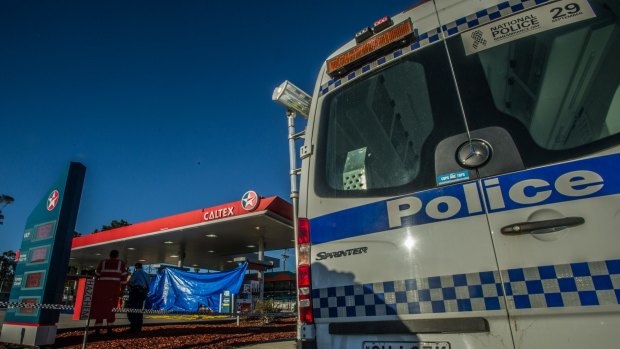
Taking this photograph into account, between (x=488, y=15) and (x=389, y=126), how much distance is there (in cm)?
88

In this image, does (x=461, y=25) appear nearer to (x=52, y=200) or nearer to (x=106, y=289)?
(x=52, y=200)

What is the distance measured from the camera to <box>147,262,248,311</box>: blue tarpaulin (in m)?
12.5

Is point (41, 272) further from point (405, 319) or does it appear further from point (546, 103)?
point (546, 103)

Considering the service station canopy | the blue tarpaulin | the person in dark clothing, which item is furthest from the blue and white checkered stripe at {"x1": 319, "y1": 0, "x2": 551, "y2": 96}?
the blue tarpaulin

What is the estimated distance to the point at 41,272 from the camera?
19.3ft

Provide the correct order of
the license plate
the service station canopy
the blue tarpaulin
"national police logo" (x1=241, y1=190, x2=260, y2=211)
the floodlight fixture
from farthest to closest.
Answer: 1. the service station canopy
2. "national police logo" (x1=241, y1=190, x2=260, y2=211)
3. the blue tarpaulin
4. the floodlight fixture
5. the license plate

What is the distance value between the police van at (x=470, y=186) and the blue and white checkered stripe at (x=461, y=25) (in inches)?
0.4

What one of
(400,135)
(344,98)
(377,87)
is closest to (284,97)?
(344,98)

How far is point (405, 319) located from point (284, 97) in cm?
207

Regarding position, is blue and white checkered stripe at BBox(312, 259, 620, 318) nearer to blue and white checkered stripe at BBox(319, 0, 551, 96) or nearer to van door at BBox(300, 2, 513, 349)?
van door at BBox(300, 2, 513, 349)

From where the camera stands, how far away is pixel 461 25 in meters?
2.18

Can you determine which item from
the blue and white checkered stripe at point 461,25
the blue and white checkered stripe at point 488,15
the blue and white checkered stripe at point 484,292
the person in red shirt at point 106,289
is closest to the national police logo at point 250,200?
the person in red shirt at point 106,289

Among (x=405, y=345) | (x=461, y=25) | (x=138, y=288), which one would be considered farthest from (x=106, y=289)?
(x=461, y=25)

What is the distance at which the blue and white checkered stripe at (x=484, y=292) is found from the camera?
141 cm
